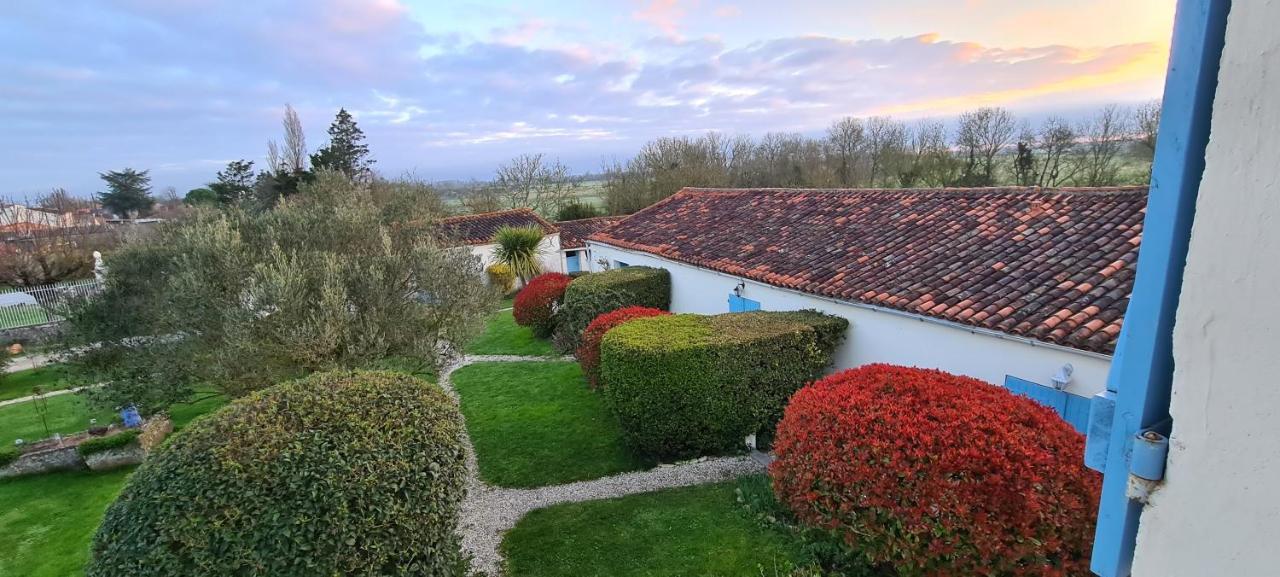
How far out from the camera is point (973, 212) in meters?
12.1

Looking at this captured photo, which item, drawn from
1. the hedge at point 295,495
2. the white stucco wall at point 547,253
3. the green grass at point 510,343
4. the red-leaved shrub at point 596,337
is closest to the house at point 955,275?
the red-leaved shrub at point 596,337

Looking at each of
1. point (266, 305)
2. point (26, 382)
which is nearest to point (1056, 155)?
point (266, 305)

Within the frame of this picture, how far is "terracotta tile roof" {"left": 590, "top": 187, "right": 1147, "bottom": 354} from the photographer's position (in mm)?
8039

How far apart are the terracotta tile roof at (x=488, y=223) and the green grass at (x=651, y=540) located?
2453cm

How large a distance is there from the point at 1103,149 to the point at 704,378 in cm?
3820

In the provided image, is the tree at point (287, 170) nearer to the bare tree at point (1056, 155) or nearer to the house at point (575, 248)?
the house at point (575, 248)

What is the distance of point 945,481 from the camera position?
5.39 metres

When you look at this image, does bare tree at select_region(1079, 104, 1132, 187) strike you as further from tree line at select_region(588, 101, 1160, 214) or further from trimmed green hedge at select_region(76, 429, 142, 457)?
trimmed green hedge at select_region(76, 429, 142, 457)

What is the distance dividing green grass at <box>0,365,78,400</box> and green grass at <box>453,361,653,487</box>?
583 inches

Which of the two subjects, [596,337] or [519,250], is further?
[519,250]

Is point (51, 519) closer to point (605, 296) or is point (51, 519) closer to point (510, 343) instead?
point (510, 343)

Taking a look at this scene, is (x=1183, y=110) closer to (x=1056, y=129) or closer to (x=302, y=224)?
(x=302, y=224)

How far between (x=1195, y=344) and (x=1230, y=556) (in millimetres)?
498

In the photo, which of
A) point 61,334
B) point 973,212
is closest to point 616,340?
point 973,212
